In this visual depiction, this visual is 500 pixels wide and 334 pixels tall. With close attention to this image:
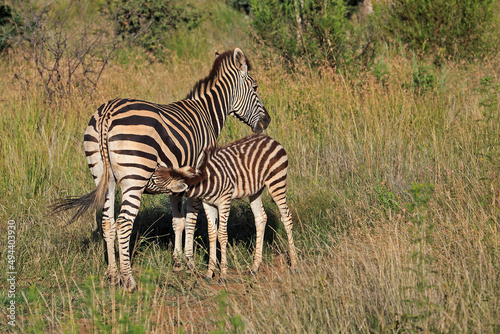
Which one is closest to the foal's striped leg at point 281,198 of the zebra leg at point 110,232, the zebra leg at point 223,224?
the zebra leg at point 223,224

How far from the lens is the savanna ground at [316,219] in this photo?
161 inches

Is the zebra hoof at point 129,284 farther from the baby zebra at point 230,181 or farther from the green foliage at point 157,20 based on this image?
the green foliage at point 157,20

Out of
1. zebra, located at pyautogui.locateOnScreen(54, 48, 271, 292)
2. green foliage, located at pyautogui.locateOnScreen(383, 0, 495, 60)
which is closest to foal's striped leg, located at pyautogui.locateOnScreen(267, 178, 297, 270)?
zebra, located at pyautogui.locateOnScreen(54, 48, 271, 292)

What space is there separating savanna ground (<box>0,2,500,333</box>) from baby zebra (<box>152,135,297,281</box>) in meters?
0.25

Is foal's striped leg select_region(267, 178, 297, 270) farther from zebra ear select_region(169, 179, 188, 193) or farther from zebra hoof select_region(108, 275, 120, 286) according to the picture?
zebra hoof select_region(108, 275, 120, 286)

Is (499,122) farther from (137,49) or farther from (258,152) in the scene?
(137,49)

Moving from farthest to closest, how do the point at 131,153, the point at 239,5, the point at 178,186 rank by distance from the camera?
the point at 239,5
the point at 178,186
the point at 131,153

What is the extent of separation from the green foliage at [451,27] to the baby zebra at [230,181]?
23.7 ft

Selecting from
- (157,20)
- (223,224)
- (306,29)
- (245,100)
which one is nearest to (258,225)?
(223,224)

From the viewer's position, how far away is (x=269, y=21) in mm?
11781

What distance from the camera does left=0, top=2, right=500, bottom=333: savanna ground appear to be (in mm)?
4098

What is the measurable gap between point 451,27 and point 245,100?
737cm

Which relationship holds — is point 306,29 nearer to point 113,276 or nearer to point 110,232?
point 110,232

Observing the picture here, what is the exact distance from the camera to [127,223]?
545 cm
